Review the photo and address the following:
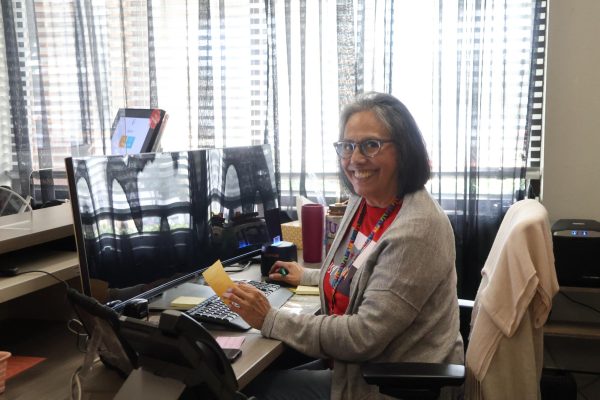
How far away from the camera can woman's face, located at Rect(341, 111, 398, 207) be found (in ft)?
5.01

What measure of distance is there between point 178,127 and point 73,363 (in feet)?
6.41

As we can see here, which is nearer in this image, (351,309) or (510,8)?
(351,309)

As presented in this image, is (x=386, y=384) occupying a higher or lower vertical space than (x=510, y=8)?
lower

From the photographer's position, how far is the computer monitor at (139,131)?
2.18 m

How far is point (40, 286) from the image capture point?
1368 mm

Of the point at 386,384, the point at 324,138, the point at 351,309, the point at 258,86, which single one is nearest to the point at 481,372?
the point at 386,384

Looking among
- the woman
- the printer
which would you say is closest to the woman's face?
the woman

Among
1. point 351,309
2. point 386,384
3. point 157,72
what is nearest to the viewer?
point 386,384

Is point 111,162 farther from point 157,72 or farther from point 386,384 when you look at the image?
point 157,72

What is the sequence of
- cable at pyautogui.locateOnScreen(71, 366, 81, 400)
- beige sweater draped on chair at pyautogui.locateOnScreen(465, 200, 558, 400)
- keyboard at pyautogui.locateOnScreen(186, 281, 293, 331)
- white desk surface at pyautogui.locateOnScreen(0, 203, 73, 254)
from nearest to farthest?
cable at pyautogui.locateOnScreen(71, 366, 81, 400) < beige sweater draped on chair at pyautogui.locateOnScreen(465, 200, 558, 400) < white desk surface at pyautogui.locateOnScreen(0, 203, 73, 254) < keyboard at pyautogui.locateOnScreen(186, 281, 293, 331)

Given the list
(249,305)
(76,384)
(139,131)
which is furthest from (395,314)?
(139,131)

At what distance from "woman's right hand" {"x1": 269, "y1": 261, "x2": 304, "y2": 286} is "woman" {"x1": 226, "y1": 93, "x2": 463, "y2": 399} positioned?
237 millimetres

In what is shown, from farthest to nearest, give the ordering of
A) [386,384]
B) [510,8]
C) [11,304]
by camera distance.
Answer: [510,8], [11,304], [386,384]

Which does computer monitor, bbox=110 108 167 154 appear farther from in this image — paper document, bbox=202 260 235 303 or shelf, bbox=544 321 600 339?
shelf, bbox=544 321 600 339
